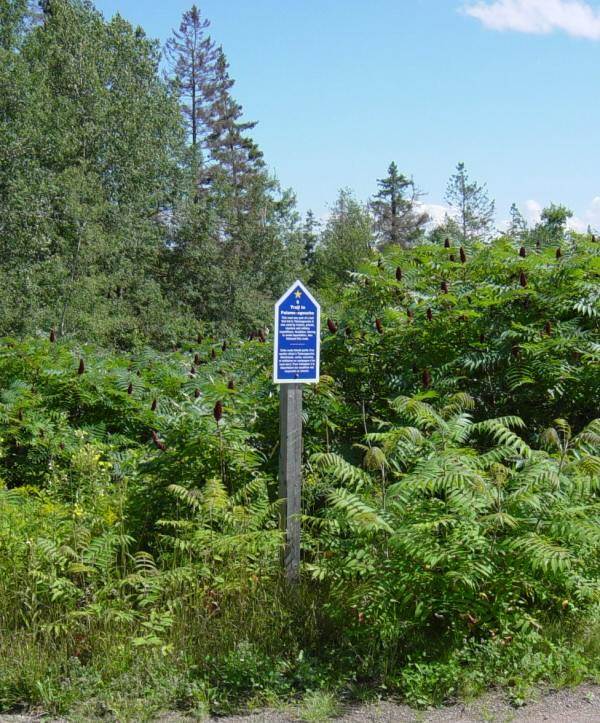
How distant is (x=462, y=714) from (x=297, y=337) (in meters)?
2.46

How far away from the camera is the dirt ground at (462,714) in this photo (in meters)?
3.93

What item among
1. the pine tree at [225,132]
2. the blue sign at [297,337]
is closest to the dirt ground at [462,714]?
the blue sign at [297,337]

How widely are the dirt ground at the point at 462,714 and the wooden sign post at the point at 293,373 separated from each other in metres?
1.27

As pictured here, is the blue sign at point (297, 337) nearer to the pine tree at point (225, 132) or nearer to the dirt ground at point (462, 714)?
the dirt ground at point (462, 714)

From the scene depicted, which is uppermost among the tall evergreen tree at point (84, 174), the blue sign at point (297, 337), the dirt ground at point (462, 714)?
the tall evergreen tree at point (84, 174)

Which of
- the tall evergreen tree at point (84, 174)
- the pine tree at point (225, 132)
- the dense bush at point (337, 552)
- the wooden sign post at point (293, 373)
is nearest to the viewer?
the dense bush at point (337, 552)

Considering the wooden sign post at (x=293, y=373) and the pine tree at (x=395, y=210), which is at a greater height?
the pine tree at (x=395, y=210)

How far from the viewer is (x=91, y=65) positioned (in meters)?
30.0

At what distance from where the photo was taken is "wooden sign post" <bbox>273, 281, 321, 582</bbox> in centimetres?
521

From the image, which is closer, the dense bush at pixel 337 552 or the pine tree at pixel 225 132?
the dense bush at pixel 337 552

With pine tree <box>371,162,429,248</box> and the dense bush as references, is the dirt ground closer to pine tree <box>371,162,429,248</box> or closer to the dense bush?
the dense bush

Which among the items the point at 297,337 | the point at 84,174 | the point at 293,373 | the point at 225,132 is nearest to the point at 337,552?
the point at 293,373

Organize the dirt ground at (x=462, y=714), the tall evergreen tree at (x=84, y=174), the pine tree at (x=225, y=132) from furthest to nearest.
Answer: the pine tree at (x=225, y=132)
the tall evergreen tree at (x=84, y=174)
the dirt ground at (x=462, y=714)

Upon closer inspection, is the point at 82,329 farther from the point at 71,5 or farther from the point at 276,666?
the point at 276,666
